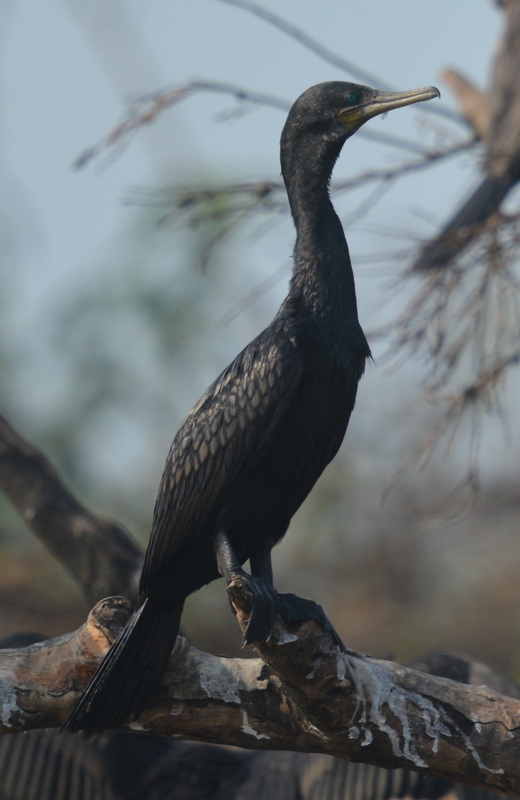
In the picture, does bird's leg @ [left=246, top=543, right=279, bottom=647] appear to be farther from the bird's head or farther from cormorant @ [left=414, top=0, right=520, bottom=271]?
cormorant @ [left=414, top=0, right=520, bottom=271]

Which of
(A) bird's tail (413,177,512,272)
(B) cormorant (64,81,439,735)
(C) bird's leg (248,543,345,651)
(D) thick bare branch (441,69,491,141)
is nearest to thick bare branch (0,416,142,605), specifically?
(B) cormorant (64,81,439,735)

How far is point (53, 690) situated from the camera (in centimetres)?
305

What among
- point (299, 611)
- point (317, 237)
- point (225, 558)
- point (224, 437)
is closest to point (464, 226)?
point (317, 237)

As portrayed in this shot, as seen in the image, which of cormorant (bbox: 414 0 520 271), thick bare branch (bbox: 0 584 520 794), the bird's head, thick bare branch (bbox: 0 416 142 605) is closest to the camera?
thick bare branch (bbox: 0 584 520 794)

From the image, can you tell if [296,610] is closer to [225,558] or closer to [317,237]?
[225,558]

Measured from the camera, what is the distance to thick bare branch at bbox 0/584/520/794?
9.57 ft

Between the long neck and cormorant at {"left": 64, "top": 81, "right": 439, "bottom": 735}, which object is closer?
cormorant at {"left": 64, "top": 81, "right": 439, "bottom": 735}

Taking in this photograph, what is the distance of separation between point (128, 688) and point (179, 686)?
18 centimetres

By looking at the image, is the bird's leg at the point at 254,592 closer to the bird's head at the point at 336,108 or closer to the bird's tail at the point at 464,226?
the bird's head at the point at 336,108

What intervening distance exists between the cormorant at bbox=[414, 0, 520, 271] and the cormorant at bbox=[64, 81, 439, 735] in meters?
1.78

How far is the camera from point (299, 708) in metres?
2.89

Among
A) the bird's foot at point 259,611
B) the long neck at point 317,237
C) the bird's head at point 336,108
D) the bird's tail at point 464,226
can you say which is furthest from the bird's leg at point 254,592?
the bird's tail at point 464,226

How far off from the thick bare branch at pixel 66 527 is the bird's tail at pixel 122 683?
173cm

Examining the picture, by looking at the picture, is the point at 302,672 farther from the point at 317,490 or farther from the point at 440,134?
the point at 317,490
